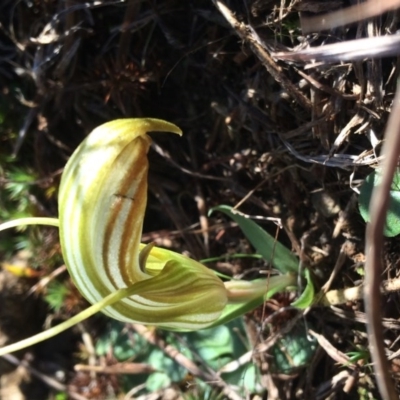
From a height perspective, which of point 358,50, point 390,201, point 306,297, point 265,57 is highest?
point 358,50

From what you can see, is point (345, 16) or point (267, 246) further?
point (267, 246)

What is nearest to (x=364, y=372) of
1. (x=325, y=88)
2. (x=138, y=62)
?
(x=325, y=88)

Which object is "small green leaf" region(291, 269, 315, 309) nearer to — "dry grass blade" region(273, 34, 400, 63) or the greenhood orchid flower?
the greenhood orchid flower

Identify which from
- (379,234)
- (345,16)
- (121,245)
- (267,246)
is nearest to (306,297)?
(267,246)

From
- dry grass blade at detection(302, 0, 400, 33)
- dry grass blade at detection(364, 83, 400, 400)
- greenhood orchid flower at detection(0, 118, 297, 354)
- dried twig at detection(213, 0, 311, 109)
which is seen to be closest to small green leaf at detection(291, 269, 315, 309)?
greenhood orchid flower at detection(0, 118, 297, 354)

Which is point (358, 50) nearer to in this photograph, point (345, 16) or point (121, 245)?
point (345, 16)

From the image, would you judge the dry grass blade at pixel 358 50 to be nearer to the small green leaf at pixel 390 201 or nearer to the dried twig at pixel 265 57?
the dried twig at pixel 265 57
